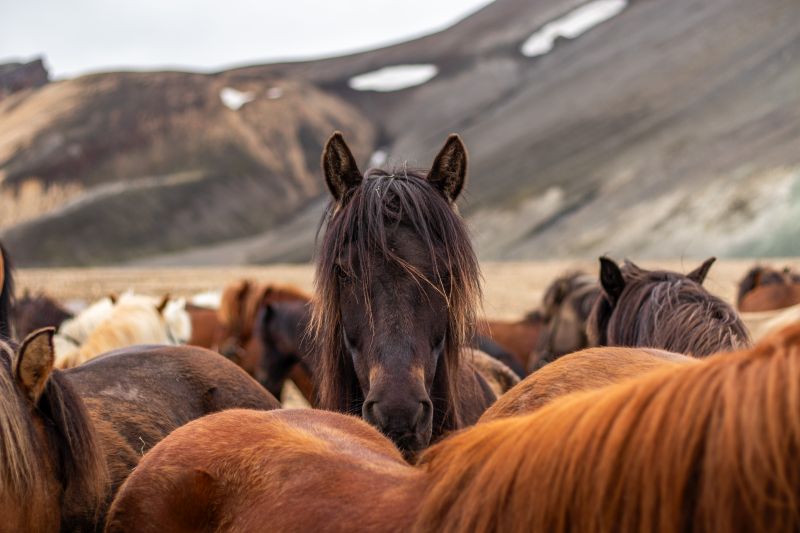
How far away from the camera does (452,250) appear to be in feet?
11.9

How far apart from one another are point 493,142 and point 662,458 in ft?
288

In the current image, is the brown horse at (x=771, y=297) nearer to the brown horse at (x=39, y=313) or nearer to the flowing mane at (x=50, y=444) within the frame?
the brown horse at (x=39, y=313)

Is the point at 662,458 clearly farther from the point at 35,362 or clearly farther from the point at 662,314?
the point at 662,314

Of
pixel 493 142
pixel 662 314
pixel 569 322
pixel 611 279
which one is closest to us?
pixel 662 314

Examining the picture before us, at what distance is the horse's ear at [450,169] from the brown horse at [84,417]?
1308 mm

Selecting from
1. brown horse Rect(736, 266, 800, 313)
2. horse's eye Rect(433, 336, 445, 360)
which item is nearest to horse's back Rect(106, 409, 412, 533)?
horse's eye Rect(433, 336, 445, 360)

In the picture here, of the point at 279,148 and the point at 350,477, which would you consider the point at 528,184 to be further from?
the point at 350,477

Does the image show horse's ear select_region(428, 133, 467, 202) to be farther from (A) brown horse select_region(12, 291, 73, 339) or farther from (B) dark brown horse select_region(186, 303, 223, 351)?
(B) dark brown horse select_region(186, 303, 223, 351)

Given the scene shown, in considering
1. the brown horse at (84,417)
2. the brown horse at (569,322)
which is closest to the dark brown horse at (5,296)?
the brown horse at (84,417)

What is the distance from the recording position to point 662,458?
4.32ft

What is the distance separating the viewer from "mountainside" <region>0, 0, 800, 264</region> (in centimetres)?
5844

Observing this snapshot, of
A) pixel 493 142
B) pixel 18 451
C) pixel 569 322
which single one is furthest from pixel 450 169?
pixel 493 142

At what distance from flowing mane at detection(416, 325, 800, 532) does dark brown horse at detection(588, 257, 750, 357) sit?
235cm

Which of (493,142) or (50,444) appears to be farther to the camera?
(493,142)
